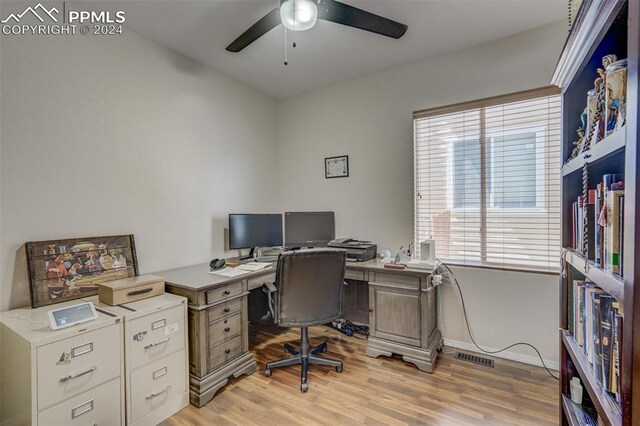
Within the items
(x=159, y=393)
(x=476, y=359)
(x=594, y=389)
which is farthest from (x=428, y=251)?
(x=159, y=393)

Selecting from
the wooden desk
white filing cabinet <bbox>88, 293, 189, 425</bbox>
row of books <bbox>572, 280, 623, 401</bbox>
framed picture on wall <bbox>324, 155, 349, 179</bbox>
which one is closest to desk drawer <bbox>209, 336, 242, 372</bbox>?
the wooden desk

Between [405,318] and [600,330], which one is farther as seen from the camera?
[405,318]

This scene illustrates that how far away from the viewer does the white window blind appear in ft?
7.66

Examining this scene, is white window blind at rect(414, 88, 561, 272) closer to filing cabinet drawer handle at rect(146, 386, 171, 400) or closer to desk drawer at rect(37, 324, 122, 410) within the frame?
filing cabinet drawer handle at rect(146, 386, 171, 400)

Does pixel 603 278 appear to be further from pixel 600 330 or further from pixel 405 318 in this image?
pixel 405 318

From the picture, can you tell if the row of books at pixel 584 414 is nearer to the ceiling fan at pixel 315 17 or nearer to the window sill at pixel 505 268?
the window sill at pixel 505 268

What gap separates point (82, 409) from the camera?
4.94ft

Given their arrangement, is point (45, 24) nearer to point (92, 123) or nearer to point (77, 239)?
point (92, 123)

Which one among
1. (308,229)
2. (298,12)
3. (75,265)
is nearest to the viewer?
(298,12)

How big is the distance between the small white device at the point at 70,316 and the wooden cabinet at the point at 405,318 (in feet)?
6.50

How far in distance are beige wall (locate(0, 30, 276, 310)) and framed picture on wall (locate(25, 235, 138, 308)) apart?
8 cm

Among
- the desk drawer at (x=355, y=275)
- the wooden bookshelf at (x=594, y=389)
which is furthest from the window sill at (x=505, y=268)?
the wooden bookshelf at (x=594, y=389)

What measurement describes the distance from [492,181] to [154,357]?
289cm

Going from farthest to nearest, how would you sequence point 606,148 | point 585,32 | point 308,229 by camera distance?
1. point 308,229
2. point 585,32
3. point 606,148
